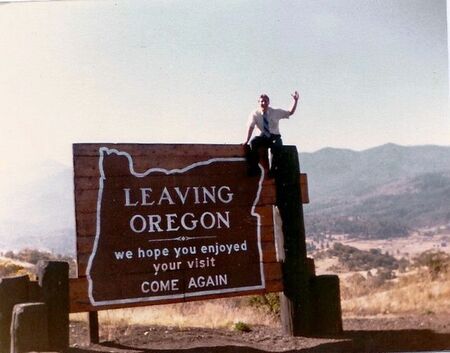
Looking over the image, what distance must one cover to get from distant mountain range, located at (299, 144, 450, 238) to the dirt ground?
47.3 ft

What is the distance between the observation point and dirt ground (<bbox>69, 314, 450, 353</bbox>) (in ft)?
18.9

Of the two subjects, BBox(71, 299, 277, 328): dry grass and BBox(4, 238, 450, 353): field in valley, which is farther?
BBox(71, 299, 277, 328): dry grass

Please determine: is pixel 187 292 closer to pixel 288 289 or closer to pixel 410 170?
pixel 288 289

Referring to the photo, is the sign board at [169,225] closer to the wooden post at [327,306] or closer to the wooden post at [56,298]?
the wooden post at [56,298]

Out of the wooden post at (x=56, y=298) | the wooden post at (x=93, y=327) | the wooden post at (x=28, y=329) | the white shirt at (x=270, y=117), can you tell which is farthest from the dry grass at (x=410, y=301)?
the wooden post at (x=28, y=329)

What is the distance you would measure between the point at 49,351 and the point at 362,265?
19.5m

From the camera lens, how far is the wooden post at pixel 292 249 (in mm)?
6203

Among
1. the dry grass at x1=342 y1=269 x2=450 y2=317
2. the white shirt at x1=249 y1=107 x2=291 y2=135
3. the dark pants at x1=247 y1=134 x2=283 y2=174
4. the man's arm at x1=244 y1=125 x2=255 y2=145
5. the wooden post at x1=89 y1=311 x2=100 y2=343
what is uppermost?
the white shirt at x1=249 y1=107 x2=291 y2=135

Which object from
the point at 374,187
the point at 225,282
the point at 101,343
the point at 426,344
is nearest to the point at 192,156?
the point at 225,282

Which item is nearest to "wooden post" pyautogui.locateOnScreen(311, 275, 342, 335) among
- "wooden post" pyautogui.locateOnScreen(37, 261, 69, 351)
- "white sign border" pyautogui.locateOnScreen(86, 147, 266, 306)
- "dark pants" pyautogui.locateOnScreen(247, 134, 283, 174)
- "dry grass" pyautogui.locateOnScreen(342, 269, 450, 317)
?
"white sign border" pyautogui.locateOnScreen(86, 147, 266, 306)

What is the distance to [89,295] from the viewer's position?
5.56m

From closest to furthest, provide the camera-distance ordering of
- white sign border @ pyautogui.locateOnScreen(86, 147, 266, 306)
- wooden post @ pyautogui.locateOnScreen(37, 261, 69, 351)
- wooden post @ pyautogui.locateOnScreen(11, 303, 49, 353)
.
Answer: wooden post @ pyautogui.locateOnScreen(11, 303, 49, 353), wooden post @ pyautogui.locateOnScreen(37, 261, 69, 351), white sign border @ pyautogui.locateOnScreen(86, 147, 266, 306)

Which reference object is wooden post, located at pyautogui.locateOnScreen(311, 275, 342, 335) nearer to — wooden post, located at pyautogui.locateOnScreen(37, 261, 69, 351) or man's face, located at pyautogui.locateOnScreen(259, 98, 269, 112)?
man's face, located at pyautogui.locateOnScreen(259, 98, 269, 112)

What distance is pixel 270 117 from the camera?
250 inches
